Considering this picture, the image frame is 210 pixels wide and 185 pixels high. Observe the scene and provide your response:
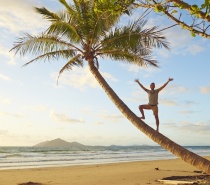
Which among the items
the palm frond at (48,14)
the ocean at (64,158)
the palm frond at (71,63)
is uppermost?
the palm frond at (48,14)

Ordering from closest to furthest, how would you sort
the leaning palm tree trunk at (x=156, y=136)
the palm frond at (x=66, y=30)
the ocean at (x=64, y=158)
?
the leaning palm tree trunk at (x=156, y=136) < the palm frond at (x=66, y=30) < the ocean at (x=64, y=158)

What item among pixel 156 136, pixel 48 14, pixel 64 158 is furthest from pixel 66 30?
pixel 64 158

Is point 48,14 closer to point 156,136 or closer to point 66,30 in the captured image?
point 66,30

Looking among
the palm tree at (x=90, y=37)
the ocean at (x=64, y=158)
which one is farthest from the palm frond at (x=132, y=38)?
the ocean at (x=64, y=158)

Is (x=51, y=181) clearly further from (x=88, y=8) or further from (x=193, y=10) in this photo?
(x=193, y=10)

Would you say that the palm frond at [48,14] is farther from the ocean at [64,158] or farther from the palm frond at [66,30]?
the ocean at [64,158]

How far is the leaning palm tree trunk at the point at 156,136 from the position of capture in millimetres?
5715

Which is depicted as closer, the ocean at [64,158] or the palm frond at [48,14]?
the palm frond at [48,14]

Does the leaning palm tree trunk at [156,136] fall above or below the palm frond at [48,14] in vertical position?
below

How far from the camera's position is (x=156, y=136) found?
6578mm

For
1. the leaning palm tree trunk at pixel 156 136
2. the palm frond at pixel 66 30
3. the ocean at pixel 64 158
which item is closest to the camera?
the leaning palm tree trunk at pixel 156 136

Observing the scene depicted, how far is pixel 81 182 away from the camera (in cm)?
1335

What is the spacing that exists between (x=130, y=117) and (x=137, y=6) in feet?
9.39

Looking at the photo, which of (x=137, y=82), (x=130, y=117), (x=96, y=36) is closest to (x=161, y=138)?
(x=130, y=117)
